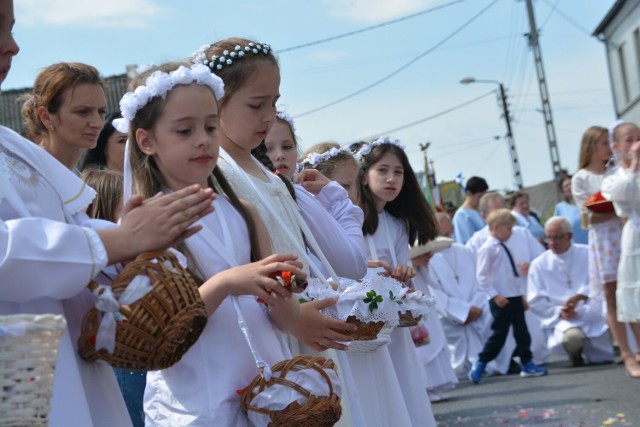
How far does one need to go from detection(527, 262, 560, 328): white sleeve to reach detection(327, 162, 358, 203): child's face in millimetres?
6765

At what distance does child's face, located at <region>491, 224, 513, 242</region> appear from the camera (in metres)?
13.2

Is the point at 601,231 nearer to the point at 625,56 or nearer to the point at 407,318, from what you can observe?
the point at 407,318

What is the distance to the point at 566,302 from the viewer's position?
41.5 ft

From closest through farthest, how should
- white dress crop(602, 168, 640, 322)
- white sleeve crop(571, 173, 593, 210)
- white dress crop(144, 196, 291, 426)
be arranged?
1. white dress crop(144, 196, 291, 426)
2. white dress crop(602, 168, 640, 322)
3. white sleeve crop(571, 173, 593, 210)

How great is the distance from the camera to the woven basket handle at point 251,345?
3.27 metres

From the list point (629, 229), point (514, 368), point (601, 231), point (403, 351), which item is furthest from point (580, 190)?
point (403, 351)

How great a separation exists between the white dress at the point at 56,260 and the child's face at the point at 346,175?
3.72 metres

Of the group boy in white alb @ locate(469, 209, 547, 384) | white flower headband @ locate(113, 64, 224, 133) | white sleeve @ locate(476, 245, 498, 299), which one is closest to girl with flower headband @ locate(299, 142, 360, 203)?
white flower headband @ locate(113, 64, 224, 133)

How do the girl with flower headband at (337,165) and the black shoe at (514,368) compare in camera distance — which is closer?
the girl with flower headband at (337,165)

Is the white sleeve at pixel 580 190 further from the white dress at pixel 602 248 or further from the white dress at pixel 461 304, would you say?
the white dress at pixel 461 304

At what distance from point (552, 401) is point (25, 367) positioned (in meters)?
7.76

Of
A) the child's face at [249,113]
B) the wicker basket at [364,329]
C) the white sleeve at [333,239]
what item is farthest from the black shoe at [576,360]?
the child's face at [249,113]

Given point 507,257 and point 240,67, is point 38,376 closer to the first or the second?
point 240,67

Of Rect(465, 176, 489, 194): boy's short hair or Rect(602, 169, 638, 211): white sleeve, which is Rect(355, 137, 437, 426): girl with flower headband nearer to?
Rect(602, 169, 638, 211): white sleeve
